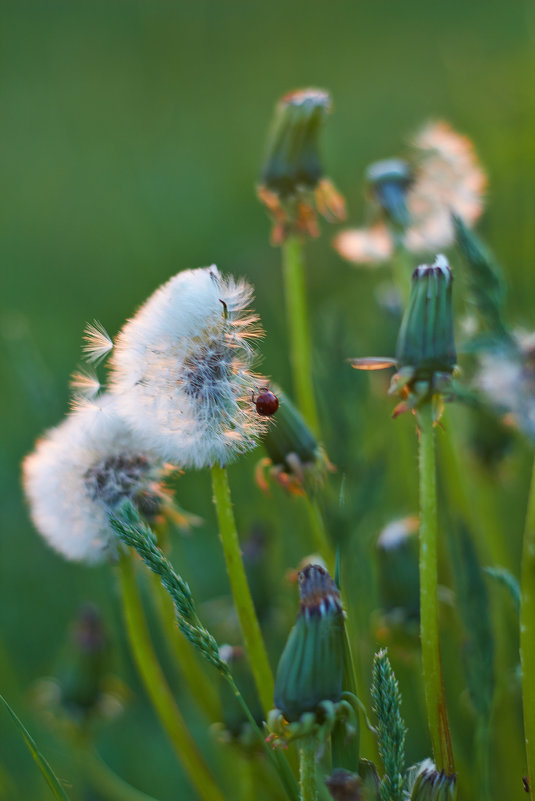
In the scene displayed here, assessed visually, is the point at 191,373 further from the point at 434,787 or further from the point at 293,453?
the point at 434,787

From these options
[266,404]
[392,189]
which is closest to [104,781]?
[266,404]

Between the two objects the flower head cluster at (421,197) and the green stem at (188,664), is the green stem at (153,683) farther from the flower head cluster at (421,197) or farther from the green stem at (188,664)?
the flower head cluster at (421,197)

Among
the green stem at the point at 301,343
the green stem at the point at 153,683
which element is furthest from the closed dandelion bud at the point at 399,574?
the green stem at the point at 153,683

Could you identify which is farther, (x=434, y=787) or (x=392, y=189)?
(x=392, y=189)

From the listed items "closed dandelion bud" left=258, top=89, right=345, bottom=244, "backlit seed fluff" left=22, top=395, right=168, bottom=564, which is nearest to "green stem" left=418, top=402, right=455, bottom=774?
"backlit seed fluff" left=22, top=395, right=168, bottom=564

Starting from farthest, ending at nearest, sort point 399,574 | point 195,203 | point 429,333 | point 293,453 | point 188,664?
1. point 195,203
2. point 399,574
3. point 188,664
4. point 293,453
5. point 429,333

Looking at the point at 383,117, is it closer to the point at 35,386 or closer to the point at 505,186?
the point at 505,186

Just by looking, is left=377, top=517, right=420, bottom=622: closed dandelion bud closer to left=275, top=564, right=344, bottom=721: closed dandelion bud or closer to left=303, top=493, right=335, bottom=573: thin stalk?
left=303, top=493, right=335, bottom=573: thin stalk

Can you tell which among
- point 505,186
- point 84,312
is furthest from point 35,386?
point 505,186
